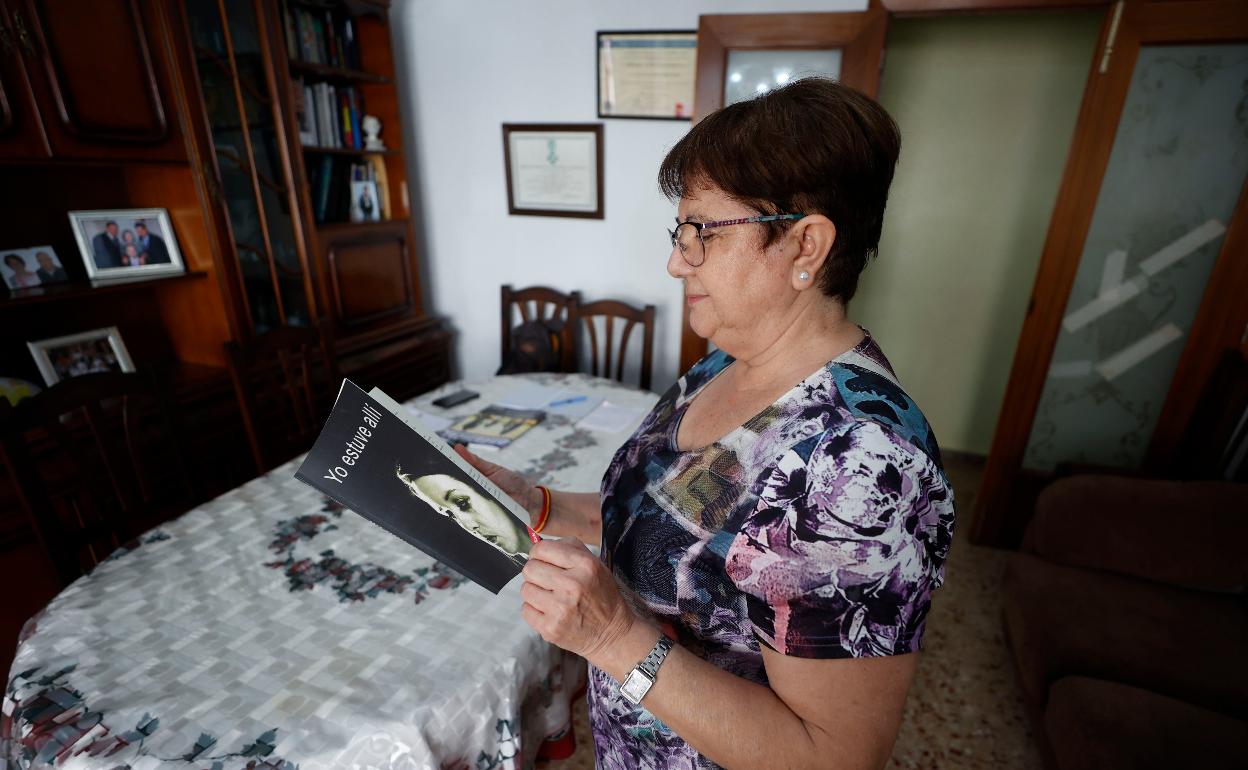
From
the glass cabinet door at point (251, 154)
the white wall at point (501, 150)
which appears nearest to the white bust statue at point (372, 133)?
the white wall at point (501, 150)

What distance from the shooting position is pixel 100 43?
5.22 feet

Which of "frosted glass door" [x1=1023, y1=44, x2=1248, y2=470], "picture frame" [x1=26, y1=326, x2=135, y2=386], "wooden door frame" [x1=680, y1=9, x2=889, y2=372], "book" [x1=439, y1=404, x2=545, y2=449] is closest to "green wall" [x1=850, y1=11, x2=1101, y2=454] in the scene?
"wooden door frame" [x1=680, y1=9, x2=889, y2=372]

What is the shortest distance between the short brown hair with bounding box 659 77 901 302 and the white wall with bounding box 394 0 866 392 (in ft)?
6.03

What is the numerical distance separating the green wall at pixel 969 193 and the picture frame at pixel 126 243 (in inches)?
110

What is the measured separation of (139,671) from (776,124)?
1127mm

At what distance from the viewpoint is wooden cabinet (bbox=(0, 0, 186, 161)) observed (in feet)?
4.73

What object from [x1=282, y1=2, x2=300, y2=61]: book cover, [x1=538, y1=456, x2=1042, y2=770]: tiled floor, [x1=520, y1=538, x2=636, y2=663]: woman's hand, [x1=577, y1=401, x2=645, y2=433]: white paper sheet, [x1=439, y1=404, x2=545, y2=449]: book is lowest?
[x1=538, y1=456, x2=1042, y2=770]: tiled floor

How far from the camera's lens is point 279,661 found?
32.8 inches

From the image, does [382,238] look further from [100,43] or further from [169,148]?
[100,43]

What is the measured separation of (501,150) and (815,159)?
2401 mm

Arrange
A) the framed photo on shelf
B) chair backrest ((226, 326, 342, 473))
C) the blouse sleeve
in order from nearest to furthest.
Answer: the blouse sleeve, chair backrest ((226, 326, 342, 473)), the framed photo on shelf

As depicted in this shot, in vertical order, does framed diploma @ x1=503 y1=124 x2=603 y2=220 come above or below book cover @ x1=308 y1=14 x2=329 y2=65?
below

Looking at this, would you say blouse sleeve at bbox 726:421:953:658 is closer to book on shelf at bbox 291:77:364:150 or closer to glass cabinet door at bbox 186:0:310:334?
glass cabinet door at bbox 186:0:310:334

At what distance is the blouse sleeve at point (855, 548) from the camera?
1.71 ft
